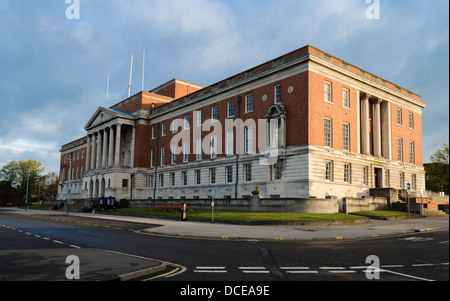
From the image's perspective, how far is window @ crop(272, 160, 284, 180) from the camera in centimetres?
4003

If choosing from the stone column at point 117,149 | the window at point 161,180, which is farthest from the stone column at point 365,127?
the stone column at point 117,149

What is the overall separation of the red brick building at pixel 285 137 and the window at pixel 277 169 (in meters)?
0.12

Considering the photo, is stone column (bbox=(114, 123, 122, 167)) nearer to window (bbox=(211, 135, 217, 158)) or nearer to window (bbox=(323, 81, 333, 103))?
window (bbox=(211, 135, 217, 158))

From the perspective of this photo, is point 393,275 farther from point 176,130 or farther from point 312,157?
point 176,130

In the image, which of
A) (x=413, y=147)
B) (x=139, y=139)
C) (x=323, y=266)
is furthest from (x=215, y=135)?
(x=323, y=266)

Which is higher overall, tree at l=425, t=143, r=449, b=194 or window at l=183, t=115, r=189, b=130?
window at l=183, t=115, r=189, b=130

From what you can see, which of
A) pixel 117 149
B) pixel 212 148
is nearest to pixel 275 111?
pixel 212 148

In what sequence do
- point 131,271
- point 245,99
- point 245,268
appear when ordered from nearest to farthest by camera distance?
point 131,271 → point 245,268 → point 245,99

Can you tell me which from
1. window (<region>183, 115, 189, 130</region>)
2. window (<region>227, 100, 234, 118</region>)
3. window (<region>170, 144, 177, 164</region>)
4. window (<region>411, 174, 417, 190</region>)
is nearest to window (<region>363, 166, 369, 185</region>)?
window (<region>411, 174, 417, 190</region>)

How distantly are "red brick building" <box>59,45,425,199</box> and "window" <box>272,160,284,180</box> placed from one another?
0.39 feet

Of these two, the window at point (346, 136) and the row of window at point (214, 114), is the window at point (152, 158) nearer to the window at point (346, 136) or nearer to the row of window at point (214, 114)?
the row of window at point (214, 114)

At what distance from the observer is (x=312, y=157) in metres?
37.3

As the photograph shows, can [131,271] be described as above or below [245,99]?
below
